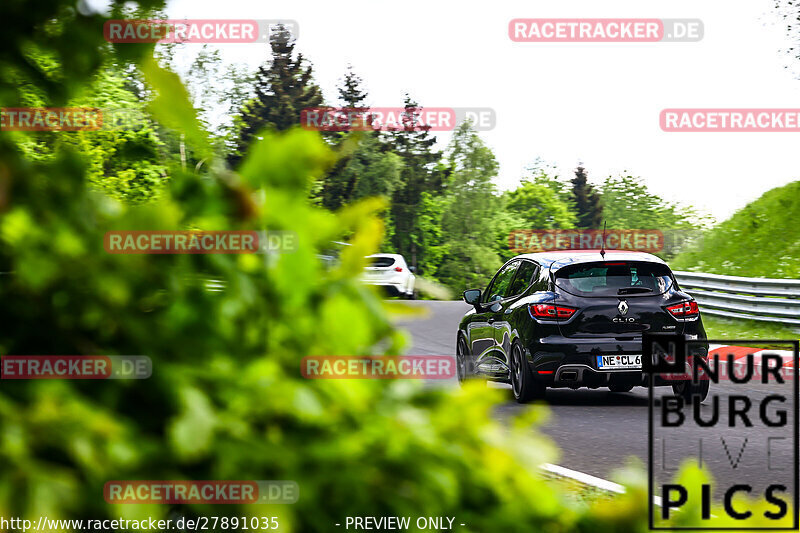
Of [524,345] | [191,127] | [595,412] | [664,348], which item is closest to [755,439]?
[595,412]

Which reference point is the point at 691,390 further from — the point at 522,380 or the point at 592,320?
the point at 522,380

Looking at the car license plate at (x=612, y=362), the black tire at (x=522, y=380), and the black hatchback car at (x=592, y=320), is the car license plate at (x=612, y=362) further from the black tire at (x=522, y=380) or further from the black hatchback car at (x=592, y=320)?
the black tire at (x=522, y=380)

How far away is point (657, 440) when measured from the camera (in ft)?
25.3

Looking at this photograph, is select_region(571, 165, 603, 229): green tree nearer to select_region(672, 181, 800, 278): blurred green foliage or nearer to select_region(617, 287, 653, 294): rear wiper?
select_region(672, 181, 800, 278): blurred green foliage

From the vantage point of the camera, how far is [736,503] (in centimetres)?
164

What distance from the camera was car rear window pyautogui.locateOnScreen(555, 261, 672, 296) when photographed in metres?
10.3

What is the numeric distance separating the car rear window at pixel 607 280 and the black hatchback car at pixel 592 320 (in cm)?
1

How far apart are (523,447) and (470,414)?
12cm

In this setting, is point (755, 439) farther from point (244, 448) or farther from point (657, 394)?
point (244, 448)

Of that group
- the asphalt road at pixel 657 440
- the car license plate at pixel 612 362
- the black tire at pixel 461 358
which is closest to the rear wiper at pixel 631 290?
the car license plate at pixel 612 362

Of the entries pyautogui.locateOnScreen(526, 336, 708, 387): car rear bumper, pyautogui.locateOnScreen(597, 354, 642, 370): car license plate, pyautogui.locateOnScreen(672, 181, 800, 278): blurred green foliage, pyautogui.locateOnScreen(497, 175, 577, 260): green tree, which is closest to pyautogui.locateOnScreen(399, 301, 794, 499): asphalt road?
pyautogui.locateOnScreen(526, 336, 708, 387): car rear bumper

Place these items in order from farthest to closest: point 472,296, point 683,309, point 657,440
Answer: point 472,296 → point 683,309 → point 657,440

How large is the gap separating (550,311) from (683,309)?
1.44 meters

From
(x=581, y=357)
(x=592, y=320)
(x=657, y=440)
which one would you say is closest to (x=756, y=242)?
(x=592, y=320)
